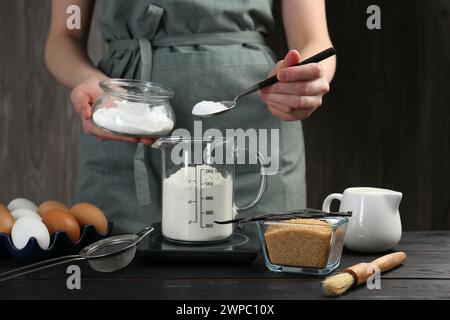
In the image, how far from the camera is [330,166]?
2.05 metres

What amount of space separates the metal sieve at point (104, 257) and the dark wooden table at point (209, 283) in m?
0.01

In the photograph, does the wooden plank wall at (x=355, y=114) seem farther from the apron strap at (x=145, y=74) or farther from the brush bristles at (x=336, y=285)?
the brush bristles at (x=336, y=285)

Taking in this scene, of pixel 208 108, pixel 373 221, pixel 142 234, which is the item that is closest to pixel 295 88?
pixel 208 108

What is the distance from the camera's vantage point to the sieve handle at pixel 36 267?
0.85 meters

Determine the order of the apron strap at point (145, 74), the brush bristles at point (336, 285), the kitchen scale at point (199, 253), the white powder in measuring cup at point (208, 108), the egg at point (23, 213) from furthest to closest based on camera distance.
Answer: the apron strap at point (145, 74) < the white powder in measuring cup at point (208, 108) < the egg at point (23, 213) < the kitchen scale at point (199, 253) < the brush bristles at point (336, 285)

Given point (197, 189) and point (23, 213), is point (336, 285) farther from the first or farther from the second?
point (23, 213)

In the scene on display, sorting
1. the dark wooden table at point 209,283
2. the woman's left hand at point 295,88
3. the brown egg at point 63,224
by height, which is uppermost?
the woman's left hand at point 295,88

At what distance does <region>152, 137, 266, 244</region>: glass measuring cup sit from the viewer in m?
0.94

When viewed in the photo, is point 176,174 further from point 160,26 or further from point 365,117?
point 365,117

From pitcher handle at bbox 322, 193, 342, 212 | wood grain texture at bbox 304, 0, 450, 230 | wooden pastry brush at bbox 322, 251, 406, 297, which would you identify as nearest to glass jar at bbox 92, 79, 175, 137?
pitcher handle at bbox 322, 193, 342, 212

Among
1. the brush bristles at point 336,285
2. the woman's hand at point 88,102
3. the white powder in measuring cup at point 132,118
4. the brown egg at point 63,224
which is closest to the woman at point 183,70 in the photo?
the woman's hand at point 88,102

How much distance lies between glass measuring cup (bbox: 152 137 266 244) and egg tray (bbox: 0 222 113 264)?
0.43 ft
